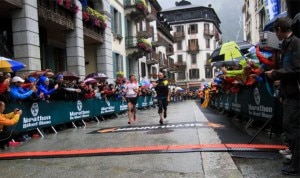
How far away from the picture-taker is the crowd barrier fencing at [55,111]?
11273mm

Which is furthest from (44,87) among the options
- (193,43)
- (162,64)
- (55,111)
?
(193,43)

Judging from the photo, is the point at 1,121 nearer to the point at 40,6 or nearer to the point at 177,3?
the point at 40,6

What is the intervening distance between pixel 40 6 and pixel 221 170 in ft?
45.7

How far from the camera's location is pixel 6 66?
11242 mm

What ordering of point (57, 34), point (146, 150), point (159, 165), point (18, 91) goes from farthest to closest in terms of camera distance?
point (57, 34)
point (18, 91)
point (146, 150)
point (159, 165)

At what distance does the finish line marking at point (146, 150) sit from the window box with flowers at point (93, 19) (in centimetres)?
1605

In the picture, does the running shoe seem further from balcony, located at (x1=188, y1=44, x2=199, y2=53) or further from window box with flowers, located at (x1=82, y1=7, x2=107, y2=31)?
balcony, located at (x1=188, y1=44, x2=199, y2=53)

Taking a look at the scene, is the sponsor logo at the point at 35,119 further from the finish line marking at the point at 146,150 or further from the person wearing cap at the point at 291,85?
the person wearing cap at the point at 291,85

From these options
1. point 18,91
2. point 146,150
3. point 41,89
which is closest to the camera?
point 146,150

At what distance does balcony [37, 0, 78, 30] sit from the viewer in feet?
58.7

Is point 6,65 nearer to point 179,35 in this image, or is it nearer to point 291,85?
point 291,85

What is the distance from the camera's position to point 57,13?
63.7ft

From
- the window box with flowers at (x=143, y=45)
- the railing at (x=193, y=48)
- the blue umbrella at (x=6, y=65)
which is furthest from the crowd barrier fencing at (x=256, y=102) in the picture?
the railing at (x=193, y=48)

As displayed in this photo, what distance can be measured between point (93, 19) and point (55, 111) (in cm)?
1241
